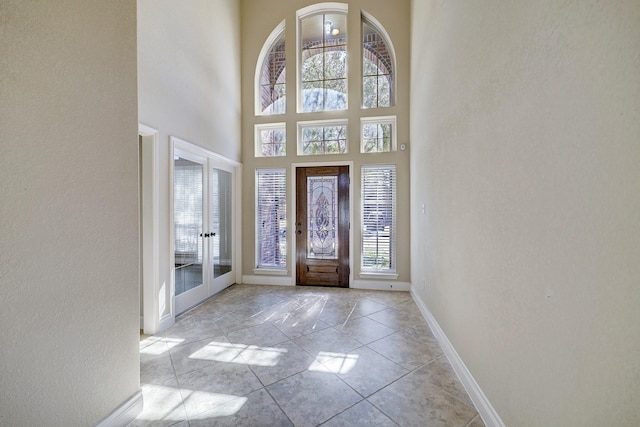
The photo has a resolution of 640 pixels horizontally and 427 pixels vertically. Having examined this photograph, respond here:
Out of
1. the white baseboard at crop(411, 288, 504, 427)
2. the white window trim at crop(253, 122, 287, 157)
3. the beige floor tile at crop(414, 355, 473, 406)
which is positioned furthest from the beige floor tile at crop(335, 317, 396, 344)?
the white window trim at crop(253, 122, 287, 157)

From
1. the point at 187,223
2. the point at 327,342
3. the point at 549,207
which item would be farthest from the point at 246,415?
the point at 187,223

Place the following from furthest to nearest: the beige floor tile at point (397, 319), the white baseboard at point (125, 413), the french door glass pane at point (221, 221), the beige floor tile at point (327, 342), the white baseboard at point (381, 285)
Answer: the white baseboard at point (381, 285) → the french door glass pane at point (221, 221) → the beige floor tile at point (397, 319) → the beige floor tile at point (327, 342) → the white baseboard at point (125, 413)

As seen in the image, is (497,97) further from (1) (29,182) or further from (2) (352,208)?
(2) (352,208)

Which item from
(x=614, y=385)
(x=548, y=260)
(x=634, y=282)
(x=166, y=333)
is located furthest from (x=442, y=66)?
(x=166, y=333)

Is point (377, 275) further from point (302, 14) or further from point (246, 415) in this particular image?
point (302, 14)

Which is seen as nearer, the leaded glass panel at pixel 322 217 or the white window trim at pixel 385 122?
the white window trim at pixel 385 122

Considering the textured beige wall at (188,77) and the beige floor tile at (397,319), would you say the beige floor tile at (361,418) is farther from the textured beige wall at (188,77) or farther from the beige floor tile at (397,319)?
the textured beige wall at (188,77)

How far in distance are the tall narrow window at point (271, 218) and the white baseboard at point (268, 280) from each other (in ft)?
0.63

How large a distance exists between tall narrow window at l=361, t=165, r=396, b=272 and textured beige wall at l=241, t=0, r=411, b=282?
0.36 feet

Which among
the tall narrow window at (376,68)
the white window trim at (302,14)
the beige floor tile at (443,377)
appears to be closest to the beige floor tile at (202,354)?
the beige floor tile at (443,377)

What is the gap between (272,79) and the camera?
4.87m

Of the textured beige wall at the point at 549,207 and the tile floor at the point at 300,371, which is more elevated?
the textured beige wall at the point at 549,207

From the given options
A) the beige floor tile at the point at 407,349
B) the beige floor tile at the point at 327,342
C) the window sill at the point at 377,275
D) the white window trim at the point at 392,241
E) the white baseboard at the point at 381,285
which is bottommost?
the beige floor tile at the point at 407,349

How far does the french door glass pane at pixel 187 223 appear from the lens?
3271 mm
